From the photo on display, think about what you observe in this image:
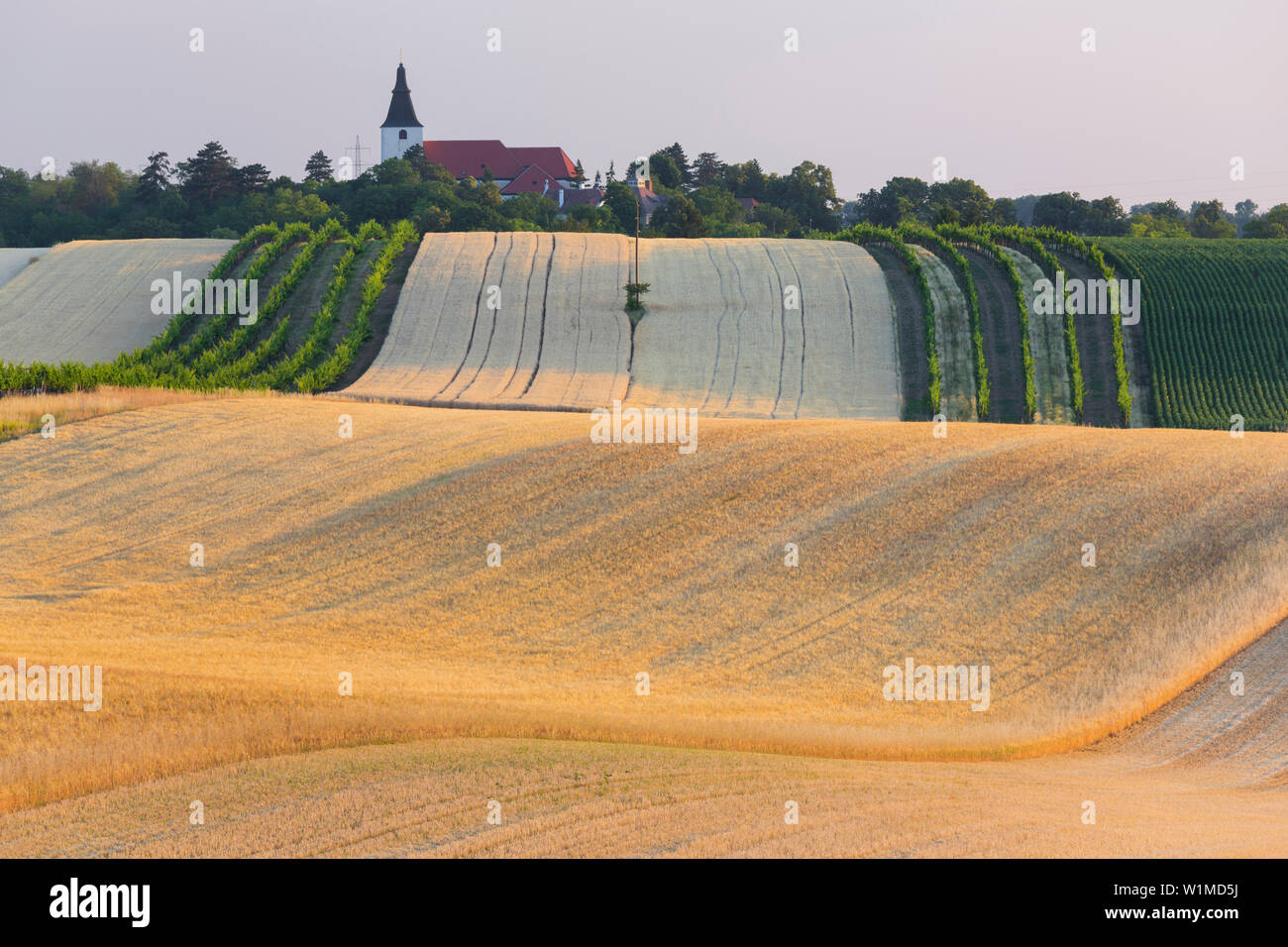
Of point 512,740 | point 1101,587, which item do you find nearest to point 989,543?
point 1101,587

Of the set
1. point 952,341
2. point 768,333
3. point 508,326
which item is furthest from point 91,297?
point 952,341

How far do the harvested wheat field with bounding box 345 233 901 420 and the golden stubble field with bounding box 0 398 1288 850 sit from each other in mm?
16891

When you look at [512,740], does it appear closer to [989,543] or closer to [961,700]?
[961,700]

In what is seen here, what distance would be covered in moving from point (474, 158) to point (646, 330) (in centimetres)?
13311

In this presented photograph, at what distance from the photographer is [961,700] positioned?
24312 millimetres

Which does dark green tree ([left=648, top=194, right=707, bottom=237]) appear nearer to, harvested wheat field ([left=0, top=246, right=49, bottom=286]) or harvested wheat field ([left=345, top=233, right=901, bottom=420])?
harvested wheat field ([left=345, top=233, right=901, bottom=420])

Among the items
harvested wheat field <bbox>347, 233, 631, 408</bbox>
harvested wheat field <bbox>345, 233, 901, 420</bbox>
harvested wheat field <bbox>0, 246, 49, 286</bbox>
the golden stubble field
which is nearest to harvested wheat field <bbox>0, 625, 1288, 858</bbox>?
the golden stubble field

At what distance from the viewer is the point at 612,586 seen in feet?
102

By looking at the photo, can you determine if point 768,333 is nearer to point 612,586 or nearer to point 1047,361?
point 1047,361

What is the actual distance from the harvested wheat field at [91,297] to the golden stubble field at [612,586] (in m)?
30.6

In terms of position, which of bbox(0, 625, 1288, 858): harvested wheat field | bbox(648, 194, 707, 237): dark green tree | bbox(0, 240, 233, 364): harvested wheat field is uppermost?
bbox(648, 194, 707, 237): dark green tree

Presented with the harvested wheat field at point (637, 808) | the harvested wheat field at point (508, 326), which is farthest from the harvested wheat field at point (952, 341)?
the harvested wheat field at point (637, 808)

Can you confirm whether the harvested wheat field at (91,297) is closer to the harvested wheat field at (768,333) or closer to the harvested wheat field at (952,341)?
the harvested wheat field at (768,333)

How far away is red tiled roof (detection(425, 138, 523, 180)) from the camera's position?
19575cm
